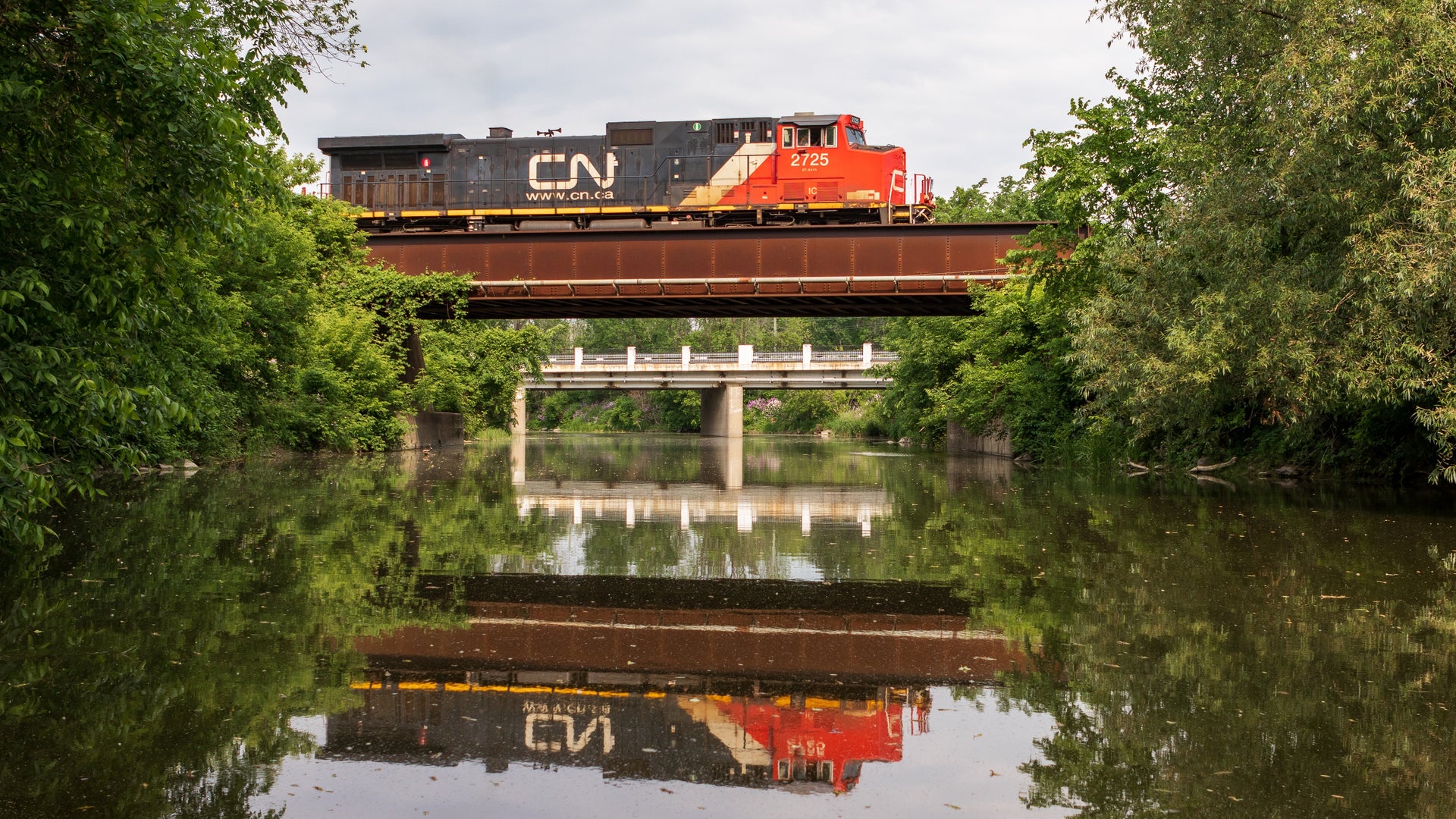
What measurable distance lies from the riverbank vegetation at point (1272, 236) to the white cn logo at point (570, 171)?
45.3ft

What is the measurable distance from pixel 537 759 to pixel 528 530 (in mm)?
9261

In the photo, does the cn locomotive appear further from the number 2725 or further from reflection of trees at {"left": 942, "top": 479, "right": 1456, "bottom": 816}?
reflection of trees at {"left": 942, "top": 479, "right": 1456, "bottom": 816}

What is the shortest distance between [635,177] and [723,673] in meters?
30.9

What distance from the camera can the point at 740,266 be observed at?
104 ft

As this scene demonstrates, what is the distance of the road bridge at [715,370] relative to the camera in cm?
6056

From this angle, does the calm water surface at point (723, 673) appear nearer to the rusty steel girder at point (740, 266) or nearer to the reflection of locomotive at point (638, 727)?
the reflection of locomotive at point (638, 727)

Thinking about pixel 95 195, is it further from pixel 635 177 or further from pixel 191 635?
pixel 635 177

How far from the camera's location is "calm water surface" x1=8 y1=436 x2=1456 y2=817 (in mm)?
4758

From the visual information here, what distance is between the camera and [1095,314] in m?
22.0

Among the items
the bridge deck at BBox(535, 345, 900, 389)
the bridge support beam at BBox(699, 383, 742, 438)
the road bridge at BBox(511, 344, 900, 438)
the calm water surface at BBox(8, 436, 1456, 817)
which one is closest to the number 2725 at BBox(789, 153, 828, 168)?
the calm water surface at BBox(8, 436, 1456, 817)

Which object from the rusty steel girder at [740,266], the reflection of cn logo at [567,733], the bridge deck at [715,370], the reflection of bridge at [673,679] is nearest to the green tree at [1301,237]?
the rusty steel girder at [740,266]

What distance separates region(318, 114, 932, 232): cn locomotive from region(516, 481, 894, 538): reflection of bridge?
11.5 metres

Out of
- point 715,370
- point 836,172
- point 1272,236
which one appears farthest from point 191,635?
point 715,370

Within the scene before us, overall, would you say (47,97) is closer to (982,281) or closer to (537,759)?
(537,759)
